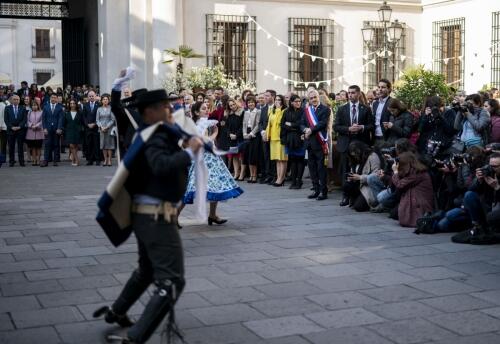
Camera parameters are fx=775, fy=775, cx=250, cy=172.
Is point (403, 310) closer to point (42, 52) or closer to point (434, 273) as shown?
point (434, 273)

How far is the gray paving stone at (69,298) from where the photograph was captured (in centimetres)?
644

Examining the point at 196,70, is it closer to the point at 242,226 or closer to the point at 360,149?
the point at 360,149

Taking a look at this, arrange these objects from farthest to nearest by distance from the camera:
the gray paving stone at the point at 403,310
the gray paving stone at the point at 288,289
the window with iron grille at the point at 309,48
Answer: the window with iron grille at the point at 309,48 → the gray paving stone at the point at 288,289 → the gray paving stone at the point at 403,310

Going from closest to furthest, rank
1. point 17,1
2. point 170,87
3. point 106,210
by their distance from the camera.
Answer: point 106,210
point 170,87
point 17,1

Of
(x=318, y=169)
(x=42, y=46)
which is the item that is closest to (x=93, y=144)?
(x=318, y=169)

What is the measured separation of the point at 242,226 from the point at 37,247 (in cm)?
276

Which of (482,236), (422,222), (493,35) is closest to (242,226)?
(422,222)

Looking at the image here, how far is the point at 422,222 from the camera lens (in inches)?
382

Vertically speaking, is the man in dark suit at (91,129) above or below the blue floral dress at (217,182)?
above

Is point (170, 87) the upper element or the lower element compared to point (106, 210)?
upper

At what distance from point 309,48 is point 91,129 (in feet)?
25.9

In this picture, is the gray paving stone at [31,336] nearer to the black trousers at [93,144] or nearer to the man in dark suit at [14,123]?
the black trousers at [93,144]

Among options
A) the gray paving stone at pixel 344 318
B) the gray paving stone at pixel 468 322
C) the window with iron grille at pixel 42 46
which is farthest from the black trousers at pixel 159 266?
the window with iron grille at pixel 42 46

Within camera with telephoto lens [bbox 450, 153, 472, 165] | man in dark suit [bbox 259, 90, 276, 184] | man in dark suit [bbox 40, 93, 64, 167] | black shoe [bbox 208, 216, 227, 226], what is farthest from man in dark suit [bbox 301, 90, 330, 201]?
man in dark suit [bbox 40, 93, 64, 167]
